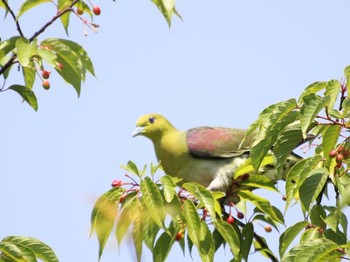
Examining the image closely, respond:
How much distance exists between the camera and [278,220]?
4.42 m

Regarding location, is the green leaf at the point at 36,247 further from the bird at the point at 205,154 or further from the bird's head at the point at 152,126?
the bird's head at the point at 152,126

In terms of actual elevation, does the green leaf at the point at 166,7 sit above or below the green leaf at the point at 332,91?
above

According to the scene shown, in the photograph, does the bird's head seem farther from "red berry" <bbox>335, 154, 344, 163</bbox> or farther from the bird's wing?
"red berry" <bbox>335, 154, 344, 163</bbox>

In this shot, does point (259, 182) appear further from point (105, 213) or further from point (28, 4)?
point (28, 4)

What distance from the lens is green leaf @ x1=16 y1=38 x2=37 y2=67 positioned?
358cm

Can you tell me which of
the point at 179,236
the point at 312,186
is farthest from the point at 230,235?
the point at 312,186

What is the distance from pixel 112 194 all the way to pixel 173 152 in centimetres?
284

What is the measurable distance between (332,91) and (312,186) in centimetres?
52

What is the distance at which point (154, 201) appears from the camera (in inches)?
146

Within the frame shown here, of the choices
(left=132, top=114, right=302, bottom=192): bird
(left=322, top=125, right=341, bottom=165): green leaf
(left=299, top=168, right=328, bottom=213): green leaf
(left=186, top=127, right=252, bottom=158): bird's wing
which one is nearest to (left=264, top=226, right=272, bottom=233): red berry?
(left=299, top=168, right=328, bottom=213): green leaf

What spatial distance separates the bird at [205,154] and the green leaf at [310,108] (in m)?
2.95

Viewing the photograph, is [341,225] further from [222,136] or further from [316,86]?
[222,136]

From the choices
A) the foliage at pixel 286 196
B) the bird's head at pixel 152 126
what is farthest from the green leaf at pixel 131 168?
the bird's head at pixel 152 126

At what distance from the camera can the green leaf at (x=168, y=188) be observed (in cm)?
378
